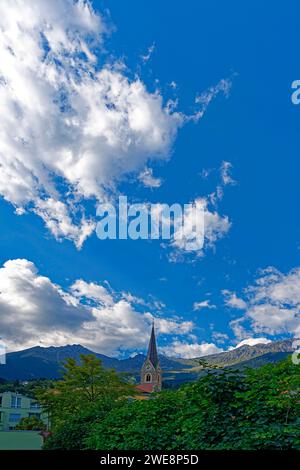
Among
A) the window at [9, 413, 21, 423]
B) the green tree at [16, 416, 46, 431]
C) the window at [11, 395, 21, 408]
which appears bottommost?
the window at [9, 413, 21, 423]

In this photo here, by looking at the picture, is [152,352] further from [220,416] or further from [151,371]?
[220,416]

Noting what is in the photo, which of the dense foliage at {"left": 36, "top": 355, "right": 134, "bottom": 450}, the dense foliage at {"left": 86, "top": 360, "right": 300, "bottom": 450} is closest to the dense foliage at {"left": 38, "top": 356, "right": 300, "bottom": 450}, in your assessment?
the dense foliage at {"left": 86, "top": 360, "right": 300, "bottom": 450}

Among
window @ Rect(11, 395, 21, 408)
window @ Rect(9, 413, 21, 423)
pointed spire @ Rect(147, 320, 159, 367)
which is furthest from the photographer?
pointed spire @ Rect(147, 320, 159, 367)

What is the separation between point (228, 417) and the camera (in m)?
5.85

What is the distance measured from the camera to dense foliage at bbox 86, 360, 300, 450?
513 cm

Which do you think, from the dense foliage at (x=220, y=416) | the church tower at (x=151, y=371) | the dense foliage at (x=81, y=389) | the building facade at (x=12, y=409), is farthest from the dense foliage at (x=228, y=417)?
the church tower at (x=151, y=371)

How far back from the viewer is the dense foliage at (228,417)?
513 cm

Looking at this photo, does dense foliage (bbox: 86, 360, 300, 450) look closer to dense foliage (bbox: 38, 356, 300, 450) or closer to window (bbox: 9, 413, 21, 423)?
dense foliage (bbox: 38, 356, 300, 450)

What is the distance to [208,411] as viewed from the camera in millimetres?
6059

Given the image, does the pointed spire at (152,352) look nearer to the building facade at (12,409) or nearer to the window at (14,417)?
the building facade at (12,409)

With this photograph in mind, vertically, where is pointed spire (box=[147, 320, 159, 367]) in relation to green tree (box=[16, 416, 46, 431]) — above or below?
above
